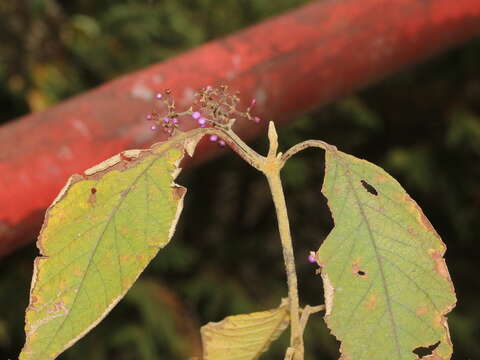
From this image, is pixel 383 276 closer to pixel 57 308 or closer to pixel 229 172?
pixel 57 308

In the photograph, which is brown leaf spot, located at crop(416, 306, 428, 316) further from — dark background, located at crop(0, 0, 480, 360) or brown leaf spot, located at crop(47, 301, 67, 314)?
dark background, located at crop(0, 0, 480, 360)

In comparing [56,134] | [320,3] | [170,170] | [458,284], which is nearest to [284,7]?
[458,284]

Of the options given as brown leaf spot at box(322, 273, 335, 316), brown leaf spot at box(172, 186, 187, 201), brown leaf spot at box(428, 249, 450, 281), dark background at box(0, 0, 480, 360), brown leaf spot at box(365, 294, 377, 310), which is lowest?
brown leaf spot at box(365, 294, 377, 310)

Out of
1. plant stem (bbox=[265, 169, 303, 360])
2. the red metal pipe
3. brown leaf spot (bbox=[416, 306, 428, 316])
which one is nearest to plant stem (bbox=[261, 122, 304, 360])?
plant stem (bbox=[265, 169, 303, 360])

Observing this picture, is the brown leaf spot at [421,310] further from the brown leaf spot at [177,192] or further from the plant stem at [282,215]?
the brown leaf spot at [177,192]

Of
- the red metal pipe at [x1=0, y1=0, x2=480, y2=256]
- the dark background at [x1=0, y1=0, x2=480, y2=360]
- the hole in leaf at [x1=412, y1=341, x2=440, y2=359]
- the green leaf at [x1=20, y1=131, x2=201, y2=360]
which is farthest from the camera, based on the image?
the dark background at [x1=0, y1=0, x2=480, y2=360]

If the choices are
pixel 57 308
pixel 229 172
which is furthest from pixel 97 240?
pixel 229 172
